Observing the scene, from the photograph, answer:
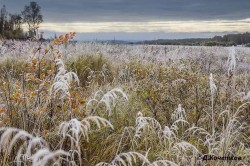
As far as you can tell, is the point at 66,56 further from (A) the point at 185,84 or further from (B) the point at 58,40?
(B) the point at 58,40

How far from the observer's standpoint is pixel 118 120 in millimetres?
5391

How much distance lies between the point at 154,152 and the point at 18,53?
978 cm

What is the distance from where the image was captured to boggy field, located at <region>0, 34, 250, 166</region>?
11.3 ft

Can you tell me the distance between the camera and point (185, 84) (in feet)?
25.5

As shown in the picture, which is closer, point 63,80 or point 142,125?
point 63,80

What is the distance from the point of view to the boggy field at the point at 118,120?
3.44 metres

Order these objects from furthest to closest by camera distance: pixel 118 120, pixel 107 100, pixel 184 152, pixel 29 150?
pixel 118 120, pixel 184 152, pixel 107 100, pixel 29 150

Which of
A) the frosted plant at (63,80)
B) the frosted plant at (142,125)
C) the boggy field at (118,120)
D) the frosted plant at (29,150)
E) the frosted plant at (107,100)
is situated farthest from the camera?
the frosted plant at (142,125)

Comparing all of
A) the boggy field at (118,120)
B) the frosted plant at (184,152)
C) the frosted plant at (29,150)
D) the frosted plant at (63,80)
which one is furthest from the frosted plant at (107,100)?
the frosted plant at (184,152)

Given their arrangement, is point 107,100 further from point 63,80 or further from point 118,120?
point 118,120

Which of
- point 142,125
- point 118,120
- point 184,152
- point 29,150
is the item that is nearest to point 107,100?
point 142,125

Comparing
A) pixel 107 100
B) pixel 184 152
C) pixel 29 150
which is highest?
pixel 107 100

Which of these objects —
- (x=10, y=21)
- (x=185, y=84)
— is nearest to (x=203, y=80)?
(x=185, y=84)

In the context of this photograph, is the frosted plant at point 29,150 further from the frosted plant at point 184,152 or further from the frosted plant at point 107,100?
the frosted plant at point 184,152
